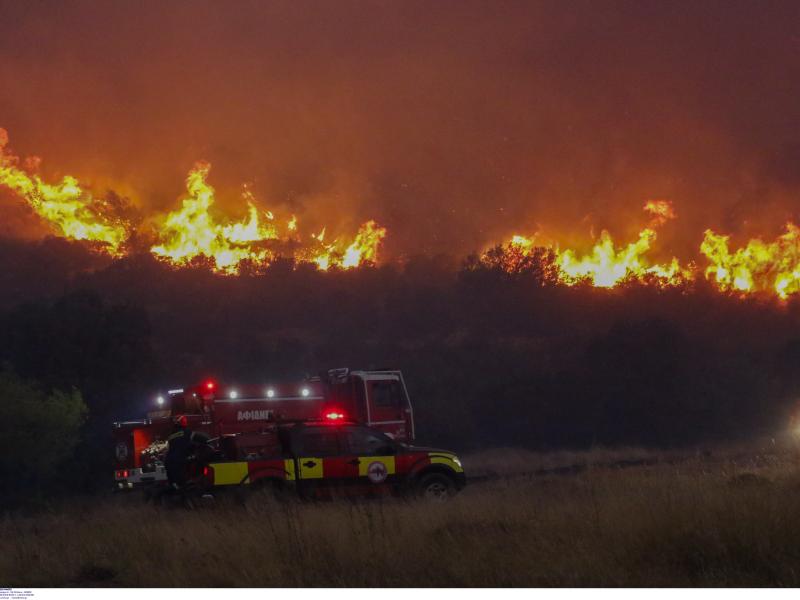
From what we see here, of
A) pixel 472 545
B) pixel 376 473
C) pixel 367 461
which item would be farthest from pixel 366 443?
pixel 472 545

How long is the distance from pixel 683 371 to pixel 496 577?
51.4 meters

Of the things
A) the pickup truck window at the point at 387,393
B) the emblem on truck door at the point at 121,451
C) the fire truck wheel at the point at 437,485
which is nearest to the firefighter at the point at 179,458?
the fire truck wheel at the point at 437,485

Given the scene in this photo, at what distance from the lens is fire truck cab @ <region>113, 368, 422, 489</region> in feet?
87.2

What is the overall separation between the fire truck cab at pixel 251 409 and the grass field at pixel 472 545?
10965 mm

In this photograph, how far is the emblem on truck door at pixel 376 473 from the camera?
64.3 ft

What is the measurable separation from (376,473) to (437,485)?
1210 millimetres

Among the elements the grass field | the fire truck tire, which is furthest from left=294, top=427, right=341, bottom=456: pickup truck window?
the grass field

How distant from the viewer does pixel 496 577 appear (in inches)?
434

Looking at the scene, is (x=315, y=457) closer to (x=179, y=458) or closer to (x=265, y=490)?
(x=265, y=490)

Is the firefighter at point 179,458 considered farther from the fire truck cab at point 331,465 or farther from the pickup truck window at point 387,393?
the pickup truck window at point 387,393

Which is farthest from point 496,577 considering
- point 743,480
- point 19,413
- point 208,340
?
point 208,340

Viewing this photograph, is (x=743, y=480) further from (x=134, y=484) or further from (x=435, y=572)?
(x=134, y=484)

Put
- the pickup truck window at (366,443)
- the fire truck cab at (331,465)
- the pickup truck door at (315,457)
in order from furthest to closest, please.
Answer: the pickup truck window at (366,443)
the pickup truck door at (315,457)
the fire truck cab at (331,465)

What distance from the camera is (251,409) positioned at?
89.4ft
